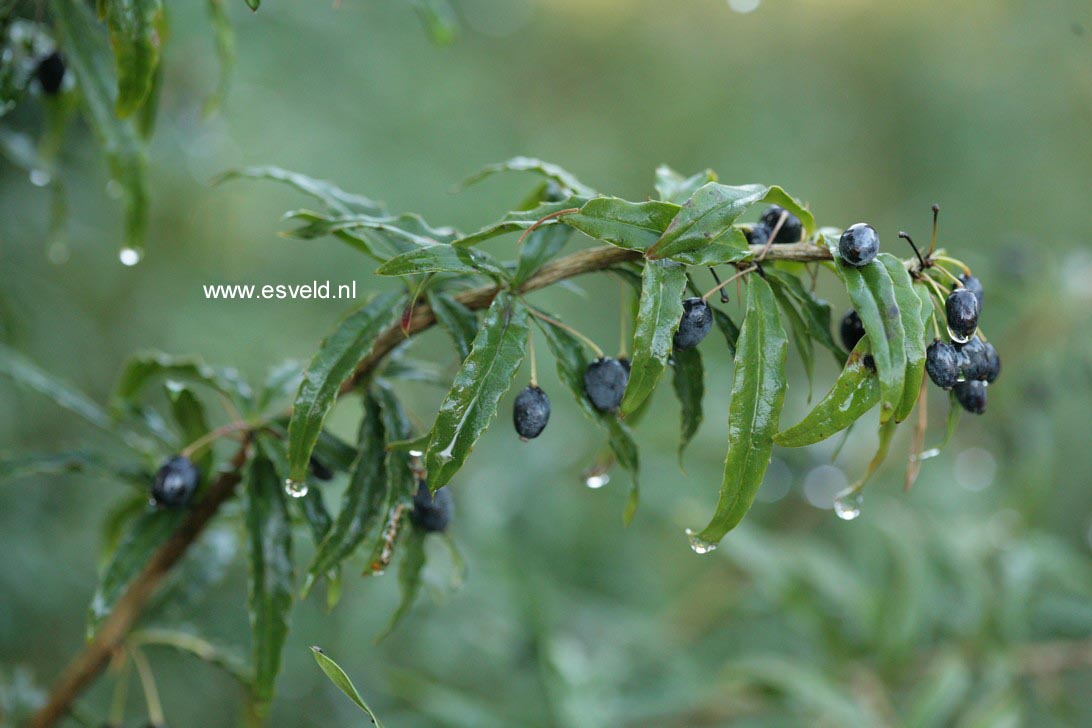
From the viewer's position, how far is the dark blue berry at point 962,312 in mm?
817

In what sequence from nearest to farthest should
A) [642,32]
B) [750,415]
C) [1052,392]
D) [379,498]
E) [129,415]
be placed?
[750,415] → [379,498] → [129,415] → [1052,392] → [642,32]

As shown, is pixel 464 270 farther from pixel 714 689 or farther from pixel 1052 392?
pixel 1052 392

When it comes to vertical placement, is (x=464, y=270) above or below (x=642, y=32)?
below

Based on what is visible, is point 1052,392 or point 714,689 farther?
point 1052,392

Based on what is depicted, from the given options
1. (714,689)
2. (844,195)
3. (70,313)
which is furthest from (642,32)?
(714,689)

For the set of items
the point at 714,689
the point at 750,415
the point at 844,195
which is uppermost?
the point at 844,195

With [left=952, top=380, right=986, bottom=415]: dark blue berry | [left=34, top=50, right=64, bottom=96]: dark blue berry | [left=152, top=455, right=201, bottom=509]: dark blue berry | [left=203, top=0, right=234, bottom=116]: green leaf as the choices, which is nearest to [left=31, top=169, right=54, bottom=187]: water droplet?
[left=34, top=50, right=64, bottom=96]: dark blue berry

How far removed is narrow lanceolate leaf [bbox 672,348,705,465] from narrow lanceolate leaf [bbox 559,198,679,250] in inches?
6.1

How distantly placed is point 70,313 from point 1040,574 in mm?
2472

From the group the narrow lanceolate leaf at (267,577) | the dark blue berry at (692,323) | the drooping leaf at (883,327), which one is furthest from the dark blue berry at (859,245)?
the narrow lanceolate leaf at (267,577)

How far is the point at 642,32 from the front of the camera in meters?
5.04

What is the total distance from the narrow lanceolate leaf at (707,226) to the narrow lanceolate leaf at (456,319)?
0.74 feet

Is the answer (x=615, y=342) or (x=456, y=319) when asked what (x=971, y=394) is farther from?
(x=615, y=342)

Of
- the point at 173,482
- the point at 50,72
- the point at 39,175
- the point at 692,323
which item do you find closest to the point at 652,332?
the point at 692,323
